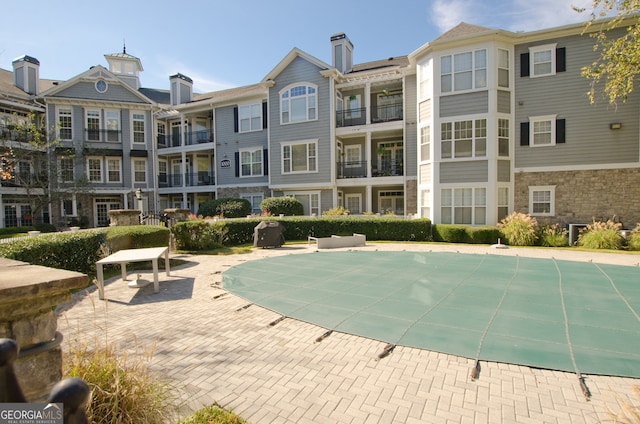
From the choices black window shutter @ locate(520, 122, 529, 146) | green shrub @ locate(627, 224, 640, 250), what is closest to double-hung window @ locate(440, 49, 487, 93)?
black window shutter @ locate(520, 122, 529, 146)

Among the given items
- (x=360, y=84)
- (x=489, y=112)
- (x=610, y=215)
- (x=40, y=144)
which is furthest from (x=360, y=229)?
(x=40, y=144)

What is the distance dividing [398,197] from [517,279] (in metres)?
15.8

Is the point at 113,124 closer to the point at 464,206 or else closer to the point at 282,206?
the point at 282,206

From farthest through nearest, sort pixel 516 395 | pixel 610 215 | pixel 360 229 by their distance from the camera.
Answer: pixel 360 229 < pixel 610 215 < pixel 516 395

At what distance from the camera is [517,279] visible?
871cm

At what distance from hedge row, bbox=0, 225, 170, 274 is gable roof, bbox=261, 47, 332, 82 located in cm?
1605

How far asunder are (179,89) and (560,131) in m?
29.6

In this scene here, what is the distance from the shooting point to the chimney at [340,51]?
2536 cm

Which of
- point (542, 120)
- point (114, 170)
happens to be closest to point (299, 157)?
point (542, 120)

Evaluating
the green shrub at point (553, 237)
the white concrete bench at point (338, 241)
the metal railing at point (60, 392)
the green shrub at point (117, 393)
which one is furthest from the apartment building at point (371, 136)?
the metal railing at point (60, 392)

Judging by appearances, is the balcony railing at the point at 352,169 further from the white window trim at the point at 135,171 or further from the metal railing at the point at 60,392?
the metal railing at the point at 60,392

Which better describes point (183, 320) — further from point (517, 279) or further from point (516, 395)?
point (517, 279)

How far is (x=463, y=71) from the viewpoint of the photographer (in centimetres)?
1817

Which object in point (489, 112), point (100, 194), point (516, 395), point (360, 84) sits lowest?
point (516, 395)
